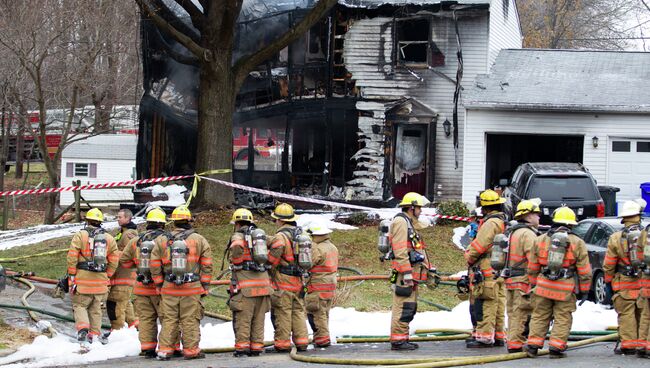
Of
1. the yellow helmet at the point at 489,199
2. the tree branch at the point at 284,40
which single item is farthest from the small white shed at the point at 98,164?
the yellow helmet at the point at 489,199

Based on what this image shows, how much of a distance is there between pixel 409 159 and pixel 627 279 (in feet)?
53.3

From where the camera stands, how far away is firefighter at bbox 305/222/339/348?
11.6 m

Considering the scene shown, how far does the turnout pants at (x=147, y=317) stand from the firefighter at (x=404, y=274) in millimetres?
2693

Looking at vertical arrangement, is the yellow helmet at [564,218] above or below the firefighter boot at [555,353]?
above

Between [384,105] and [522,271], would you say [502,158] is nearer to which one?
[384,105]

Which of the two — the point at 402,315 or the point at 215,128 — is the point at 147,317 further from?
the point at 215,128

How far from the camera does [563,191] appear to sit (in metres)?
19.9

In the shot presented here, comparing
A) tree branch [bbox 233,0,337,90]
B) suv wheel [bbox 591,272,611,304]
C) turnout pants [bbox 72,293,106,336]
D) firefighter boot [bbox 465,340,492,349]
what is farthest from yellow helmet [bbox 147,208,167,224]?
tree branch [bbox 233,0,337,90]

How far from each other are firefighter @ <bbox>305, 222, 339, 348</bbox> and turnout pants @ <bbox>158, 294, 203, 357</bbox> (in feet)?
4.42

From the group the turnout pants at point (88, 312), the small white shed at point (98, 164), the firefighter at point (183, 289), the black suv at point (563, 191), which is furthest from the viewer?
the small white shed at point (98, 164)

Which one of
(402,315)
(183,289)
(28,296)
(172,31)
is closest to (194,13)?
(172,31)

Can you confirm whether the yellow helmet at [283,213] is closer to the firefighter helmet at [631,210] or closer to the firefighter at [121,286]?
the firefighter at [121,286]

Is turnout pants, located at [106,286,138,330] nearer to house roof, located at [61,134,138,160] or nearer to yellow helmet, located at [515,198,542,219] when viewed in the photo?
yellow helmet, located at [515,198,542,219]

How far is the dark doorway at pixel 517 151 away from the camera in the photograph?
30.9 m
